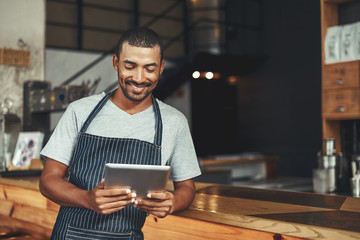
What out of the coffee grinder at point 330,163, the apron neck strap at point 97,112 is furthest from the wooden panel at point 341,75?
the apron neck strap at point 97,112

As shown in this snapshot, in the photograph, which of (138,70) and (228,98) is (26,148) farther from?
(228,98)

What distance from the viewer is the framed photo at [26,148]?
2947mm

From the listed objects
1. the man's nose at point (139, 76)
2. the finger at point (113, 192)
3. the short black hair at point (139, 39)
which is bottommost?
the finger at point (113, 192)

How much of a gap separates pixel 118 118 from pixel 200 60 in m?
6.86

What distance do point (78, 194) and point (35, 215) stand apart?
130 cm

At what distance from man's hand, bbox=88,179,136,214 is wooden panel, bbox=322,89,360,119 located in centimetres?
205

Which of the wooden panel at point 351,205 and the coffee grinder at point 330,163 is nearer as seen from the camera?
the wooden panel at point 351,205

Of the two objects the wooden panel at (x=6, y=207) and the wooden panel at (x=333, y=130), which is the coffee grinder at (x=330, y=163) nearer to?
the wooden panel at (x=333, y=130)

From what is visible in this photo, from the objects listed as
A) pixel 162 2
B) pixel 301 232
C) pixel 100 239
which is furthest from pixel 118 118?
pixel 162 2

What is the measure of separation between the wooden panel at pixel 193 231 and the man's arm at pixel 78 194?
1.38 feet

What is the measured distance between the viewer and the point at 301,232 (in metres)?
1.25

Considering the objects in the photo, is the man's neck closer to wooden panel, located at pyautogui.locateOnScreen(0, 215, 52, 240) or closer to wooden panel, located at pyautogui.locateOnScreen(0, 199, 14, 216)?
wooden panel, located at pyautogui.locateOnScreen(0, 215, 52, 240)

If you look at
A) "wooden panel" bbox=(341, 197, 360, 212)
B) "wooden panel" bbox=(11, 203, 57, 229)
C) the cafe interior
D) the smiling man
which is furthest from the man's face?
"wooden panel" bbox=(11, 203, 57, 229)

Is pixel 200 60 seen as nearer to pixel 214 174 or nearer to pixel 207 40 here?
pixel 207 40
